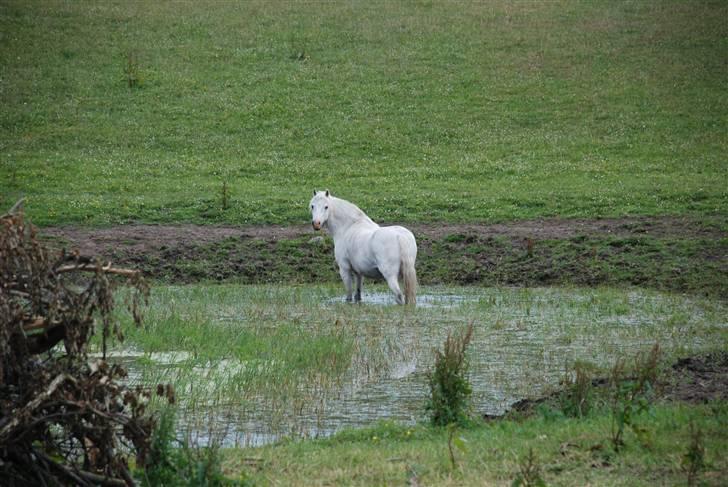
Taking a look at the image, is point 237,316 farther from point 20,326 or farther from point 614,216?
point 614,216

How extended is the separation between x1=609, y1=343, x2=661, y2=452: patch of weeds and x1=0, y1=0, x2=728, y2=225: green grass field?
1288cm

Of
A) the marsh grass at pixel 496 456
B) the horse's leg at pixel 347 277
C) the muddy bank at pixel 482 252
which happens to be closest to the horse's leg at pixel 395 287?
the horse's leg at pixel 347 277

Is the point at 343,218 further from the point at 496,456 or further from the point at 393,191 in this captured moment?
the point at 496,456

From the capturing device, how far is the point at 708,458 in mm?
7078

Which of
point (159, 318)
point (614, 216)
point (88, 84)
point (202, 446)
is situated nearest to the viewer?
point (202, 446)

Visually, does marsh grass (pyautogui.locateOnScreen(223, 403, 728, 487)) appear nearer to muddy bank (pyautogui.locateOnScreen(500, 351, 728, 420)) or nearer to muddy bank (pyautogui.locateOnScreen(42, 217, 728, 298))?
muddy bank (pyautogui.locateOnScreen(500, 351, 728, 420))

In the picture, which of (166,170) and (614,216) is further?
(166,170)

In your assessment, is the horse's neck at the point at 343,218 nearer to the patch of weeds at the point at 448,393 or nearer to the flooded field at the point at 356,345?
the flooded field at the point at 356,345

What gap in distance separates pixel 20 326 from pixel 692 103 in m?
29.7

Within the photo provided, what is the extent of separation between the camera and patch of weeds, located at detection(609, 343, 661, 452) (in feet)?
23.9

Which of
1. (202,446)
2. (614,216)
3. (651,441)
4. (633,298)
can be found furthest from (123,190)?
(651,441)

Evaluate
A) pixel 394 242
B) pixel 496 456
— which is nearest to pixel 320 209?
pixel 394 242

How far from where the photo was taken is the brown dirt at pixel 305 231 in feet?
63.7

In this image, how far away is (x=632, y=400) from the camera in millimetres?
8148
